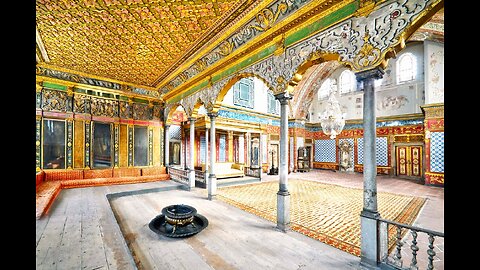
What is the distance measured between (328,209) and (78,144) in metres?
9.90

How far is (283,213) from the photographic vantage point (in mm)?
4484

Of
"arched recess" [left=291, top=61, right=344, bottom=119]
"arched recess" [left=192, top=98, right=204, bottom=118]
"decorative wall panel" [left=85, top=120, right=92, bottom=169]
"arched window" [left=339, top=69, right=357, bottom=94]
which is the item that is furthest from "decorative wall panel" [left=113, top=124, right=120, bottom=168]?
"arched window" [left=339, top=69, right=357, bottom=94]

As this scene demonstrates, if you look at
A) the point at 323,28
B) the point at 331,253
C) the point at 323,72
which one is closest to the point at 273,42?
the point at 323,28

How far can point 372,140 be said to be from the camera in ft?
11.1

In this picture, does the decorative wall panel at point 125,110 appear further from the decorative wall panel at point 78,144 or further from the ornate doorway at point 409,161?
the ornate doorway at point 409,161

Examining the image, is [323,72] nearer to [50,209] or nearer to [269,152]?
[269,152]

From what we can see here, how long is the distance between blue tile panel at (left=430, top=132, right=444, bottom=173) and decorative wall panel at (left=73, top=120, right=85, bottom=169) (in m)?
15.9

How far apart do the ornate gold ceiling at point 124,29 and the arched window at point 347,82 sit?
42.5 ft

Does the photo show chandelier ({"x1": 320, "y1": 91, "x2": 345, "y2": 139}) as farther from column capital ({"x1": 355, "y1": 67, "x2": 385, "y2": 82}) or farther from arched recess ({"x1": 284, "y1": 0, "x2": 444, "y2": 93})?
column capital ({"x1": 355, "y1": 67, "x2": 385, "y2": 82})

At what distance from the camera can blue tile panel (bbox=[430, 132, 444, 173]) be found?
9523mm

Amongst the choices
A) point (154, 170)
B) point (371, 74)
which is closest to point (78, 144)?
point (154, 170)

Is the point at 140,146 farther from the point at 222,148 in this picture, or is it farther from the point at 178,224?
the point at 178,224
